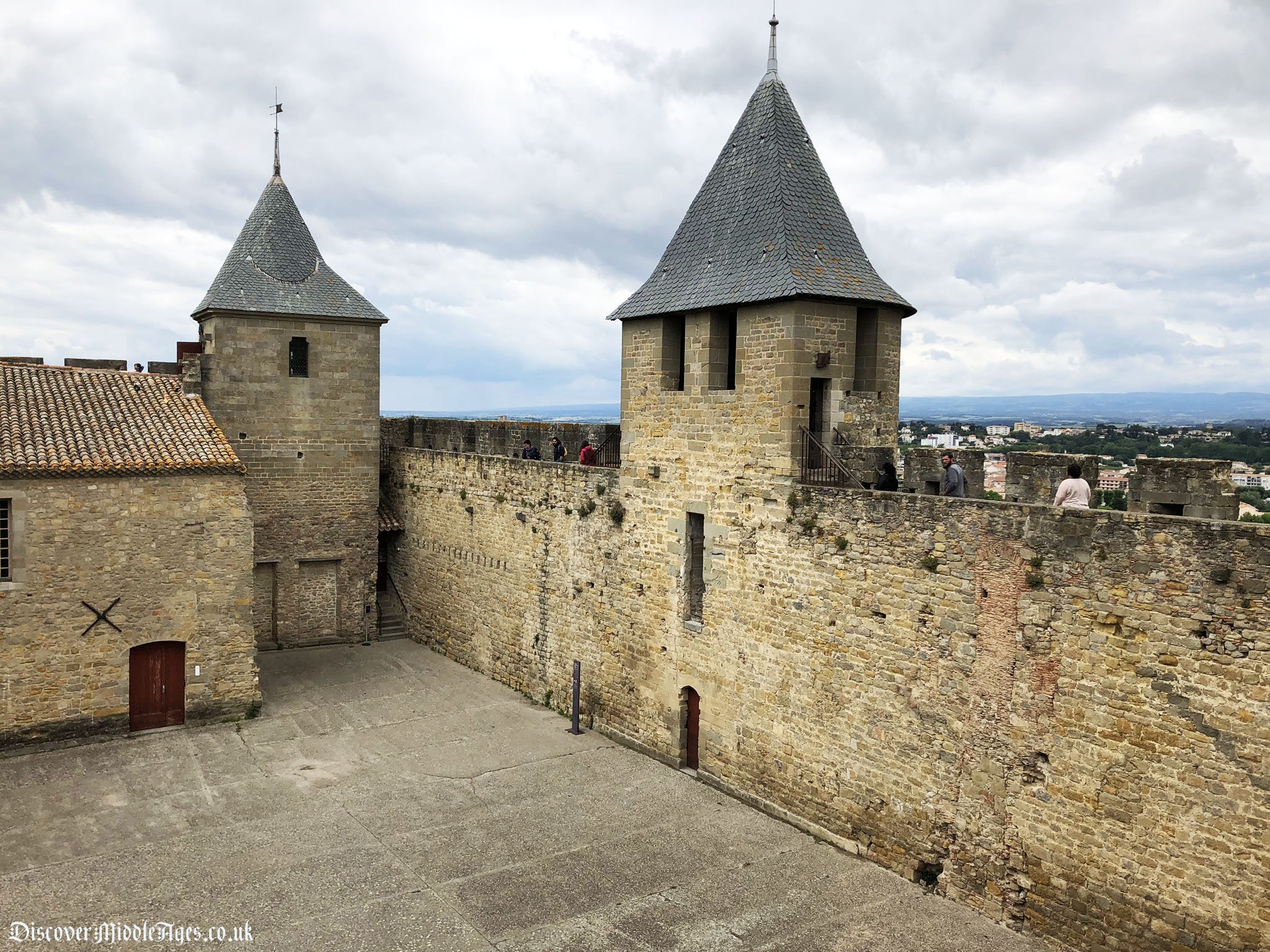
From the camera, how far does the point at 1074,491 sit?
9.09 metres

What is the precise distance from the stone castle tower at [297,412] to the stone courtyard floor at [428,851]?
5020 millimetres

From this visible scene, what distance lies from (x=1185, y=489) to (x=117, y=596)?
46.7 ft

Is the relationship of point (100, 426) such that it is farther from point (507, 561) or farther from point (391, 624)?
point (391, 624)

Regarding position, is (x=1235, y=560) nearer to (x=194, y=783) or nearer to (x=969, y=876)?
(x=969, y=876)

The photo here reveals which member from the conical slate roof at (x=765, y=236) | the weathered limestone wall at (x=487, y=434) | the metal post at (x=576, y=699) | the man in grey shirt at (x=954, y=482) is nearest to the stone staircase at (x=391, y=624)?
the weathered limestone wall at (x=487, y=434)

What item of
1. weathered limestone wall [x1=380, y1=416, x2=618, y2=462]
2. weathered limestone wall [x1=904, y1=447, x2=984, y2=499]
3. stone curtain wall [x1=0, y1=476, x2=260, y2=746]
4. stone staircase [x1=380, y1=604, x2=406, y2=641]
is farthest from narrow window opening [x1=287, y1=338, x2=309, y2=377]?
weathered limestone wall [x1=904, y1=447, x2=984, y2=499]

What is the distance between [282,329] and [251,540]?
575 cm

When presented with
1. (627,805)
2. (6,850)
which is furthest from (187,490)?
(627,805)

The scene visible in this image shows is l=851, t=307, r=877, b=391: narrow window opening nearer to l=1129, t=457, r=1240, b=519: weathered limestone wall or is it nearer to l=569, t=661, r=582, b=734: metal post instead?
l=1129, t=457, r=1240, b=519: weathered limestone wall

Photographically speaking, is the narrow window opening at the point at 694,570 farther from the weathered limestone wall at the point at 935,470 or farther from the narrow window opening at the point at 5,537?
the narrow window opening at the point at 5,537

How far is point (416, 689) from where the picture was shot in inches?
664

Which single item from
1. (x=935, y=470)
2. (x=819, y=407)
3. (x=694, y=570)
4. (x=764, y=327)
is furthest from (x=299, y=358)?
(x=935, y=470)

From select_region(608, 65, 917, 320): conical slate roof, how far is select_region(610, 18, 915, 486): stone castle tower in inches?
0.9

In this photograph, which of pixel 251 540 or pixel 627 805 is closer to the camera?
pixel 627 805
